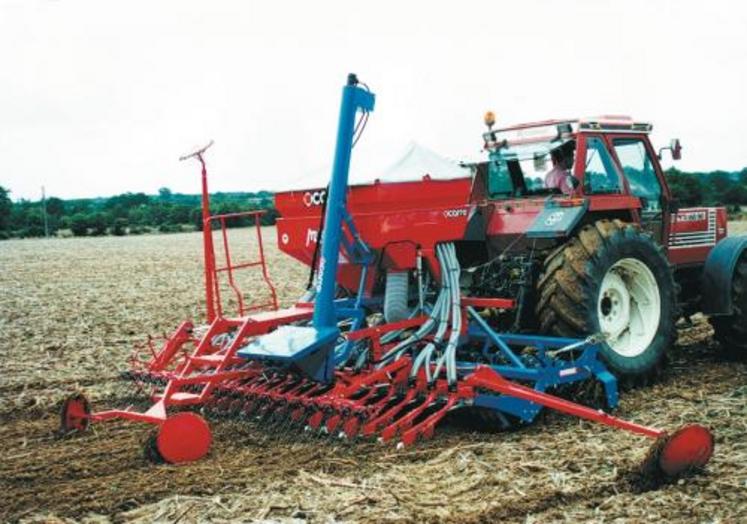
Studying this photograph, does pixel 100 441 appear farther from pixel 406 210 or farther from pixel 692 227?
pixel 692 227

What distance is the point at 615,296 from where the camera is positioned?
7.29 metres

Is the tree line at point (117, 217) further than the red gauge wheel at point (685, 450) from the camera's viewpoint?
Yes

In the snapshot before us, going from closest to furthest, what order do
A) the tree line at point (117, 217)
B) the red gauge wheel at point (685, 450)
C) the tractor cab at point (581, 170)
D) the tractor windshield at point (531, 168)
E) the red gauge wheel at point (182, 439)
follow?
the red gauge wheel at point (685, 450)
the red gauge wheel at point (182, 439)
the tractor cab at point (581, 170)
the tractor windshield at point (531, 168)
the tree line at point (117, 217)

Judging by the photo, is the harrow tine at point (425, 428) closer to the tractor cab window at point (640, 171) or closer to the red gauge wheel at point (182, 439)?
the red gauge wheel at point (182, 439)

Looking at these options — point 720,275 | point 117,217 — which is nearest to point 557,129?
point 720,275

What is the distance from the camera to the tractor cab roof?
7535mm

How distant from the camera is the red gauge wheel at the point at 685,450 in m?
4.82

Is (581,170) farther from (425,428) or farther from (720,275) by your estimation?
(425,428)

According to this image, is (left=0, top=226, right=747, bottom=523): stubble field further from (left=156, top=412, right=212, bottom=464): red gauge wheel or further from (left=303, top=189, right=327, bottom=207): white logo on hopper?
(left=303, top=189, right=327, bottom=207): white logo on hopper

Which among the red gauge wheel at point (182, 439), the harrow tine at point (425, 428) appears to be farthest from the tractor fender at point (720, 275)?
the red gauge wheel at point (182, 439)

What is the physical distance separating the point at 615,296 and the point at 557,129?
1535 mm

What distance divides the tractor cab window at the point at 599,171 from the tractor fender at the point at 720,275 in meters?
1.31

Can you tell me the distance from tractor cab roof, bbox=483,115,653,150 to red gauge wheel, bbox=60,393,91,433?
4280 millimetres

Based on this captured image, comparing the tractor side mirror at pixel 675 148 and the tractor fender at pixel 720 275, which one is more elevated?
the tractor side mirror at pixel 675 148
